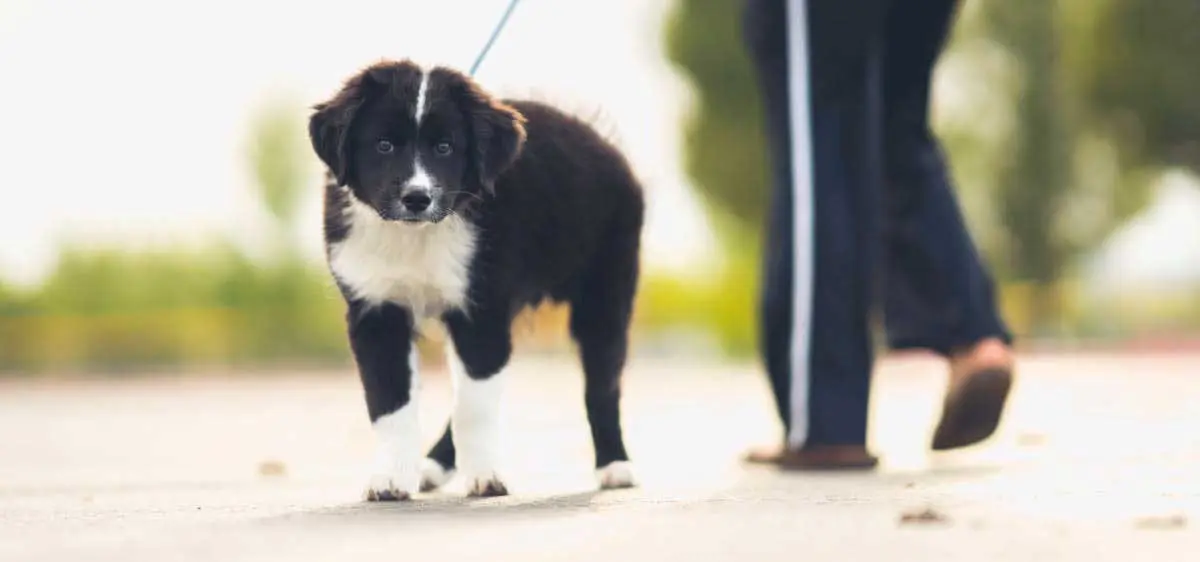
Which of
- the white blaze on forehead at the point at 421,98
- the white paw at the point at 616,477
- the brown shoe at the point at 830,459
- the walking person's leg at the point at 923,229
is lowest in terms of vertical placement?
the brown shoe at the point at 830,459

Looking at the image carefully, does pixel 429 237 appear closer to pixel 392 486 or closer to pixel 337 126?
pixel 337 126

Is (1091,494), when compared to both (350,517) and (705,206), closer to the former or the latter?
(350,517)

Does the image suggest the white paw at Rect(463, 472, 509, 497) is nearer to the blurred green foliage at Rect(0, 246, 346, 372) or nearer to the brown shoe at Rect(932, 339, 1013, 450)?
the brown shoe at Rect(932, 339, 1013, 450)

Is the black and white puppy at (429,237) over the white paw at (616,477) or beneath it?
over

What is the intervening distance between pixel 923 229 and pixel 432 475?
200 cm

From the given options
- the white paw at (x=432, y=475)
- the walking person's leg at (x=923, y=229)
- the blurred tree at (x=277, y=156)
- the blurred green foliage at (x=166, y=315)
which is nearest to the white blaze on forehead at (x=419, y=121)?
the white paw at (x=432, y=475)

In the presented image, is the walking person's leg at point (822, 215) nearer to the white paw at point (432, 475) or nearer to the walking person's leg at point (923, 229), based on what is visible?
the walking person's leg at point (923, 229)

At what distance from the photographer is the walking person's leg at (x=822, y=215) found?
5.94m

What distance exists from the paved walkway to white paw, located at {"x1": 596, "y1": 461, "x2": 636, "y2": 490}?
0.26 ft

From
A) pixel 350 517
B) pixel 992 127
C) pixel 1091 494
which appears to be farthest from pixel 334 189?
pixel 992 127

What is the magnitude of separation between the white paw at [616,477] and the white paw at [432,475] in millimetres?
479

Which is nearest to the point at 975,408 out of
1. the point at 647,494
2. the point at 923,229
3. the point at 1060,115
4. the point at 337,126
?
the point at 923,229

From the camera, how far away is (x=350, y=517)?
14.8ft

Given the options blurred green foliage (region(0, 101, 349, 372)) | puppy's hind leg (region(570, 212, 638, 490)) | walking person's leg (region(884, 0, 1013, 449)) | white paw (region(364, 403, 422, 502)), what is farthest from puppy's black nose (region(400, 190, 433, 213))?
blurred green foliage (region(0, 101, 349, 372))
